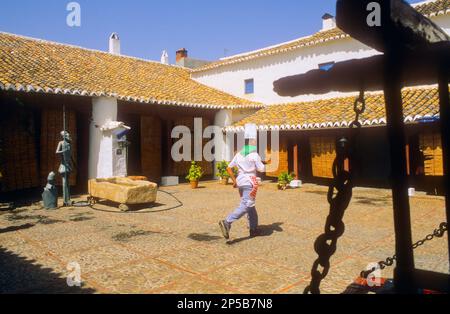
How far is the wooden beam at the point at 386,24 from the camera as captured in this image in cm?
173

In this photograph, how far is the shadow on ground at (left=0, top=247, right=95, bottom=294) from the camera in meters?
4.03

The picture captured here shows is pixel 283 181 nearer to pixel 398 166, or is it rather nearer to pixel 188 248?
pixel 188 248

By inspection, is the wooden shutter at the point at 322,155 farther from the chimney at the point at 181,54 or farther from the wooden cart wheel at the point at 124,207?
the chimney at the point at 181,54

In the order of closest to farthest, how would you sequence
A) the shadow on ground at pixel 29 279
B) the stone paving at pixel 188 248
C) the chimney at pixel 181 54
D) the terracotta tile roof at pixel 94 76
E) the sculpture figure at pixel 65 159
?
1. the shadow on ground at pixel 29 279
2. the stone paving at pixel 188 248
3. the sculpture figure at pixel 65 159
4. the terracotta tile roof at pixel 94 76
5. the chimney at pixel 181 54

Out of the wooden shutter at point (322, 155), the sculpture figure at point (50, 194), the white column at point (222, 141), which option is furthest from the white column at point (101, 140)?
the wooden shutter at point (322, 155)

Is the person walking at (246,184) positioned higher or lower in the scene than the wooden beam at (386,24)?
lower

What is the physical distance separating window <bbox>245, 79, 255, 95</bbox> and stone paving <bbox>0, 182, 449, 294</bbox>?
34.2 ft

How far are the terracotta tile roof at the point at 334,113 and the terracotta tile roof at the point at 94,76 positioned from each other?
1.57m

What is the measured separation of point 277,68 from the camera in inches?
689

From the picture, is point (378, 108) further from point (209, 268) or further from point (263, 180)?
point (209, 268)

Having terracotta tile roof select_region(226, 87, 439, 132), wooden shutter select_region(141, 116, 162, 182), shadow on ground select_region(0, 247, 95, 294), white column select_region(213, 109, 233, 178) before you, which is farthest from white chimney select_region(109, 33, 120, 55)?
shadow on ground select_region(0, 247, 95, 294)

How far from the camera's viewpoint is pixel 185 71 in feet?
69.8

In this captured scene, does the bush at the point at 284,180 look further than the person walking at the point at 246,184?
Yes
